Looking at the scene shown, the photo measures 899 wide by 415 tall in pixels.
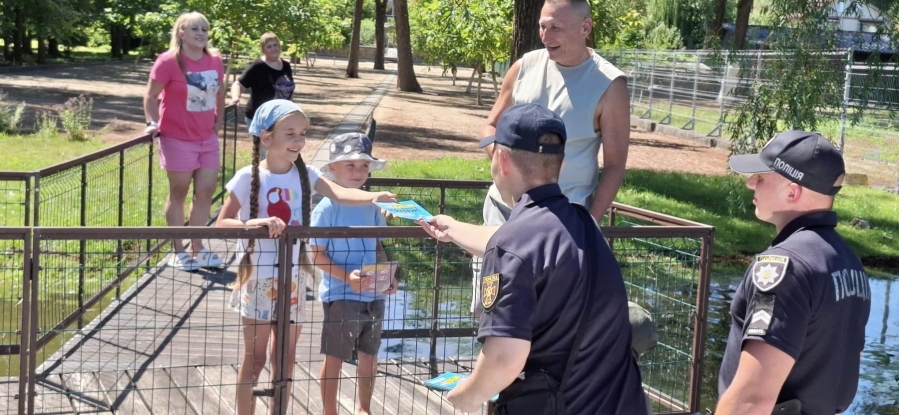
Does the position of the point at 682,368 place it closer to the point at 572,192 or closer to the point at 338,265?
the point at 572,192

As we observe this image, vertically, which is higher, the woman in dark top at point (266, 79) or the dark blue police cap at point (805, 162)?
the dark blue police cap at point (805, 162)

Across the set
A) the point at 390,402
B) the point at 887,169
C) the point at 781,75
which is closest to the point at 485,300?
the point at 390,402

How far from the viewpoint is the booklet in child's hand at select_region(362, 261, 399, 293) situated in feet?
15.8

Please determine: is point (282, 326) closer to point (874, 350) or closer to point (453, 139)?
point (874, 350)

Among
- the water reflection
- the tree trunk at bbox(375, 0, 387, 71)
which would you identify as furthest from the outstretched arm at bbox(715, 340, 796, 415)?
the tree trunk at bbox(375, 0, 387, 71)

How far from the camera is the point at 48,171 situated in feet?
19.5

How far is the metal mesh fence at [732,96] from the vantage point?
13.7 m

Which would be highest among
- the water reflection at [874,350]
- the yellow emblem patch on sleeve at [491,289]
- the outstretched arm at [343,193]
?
the yellow emblem patch on sleeve at [491,289]

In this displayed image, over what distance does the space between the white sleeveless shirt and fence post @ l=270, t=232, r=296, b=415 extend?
131 cm

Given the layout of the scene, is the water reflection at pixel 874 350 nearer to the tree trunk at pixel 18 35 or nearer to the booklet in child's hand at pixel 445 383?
the booklet in child's hand at pixel 445 383

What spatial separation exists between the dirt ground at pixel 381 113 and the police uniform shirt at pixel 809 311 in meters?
15.0

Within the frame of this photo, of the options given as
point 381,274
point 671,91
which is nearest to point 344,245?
point 381,274

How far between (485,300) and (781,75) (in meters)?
10.0

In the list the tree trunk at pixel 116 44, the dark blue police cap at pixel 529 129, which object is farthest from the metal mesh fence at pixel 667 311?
the tree trunk at pixel 116 44
